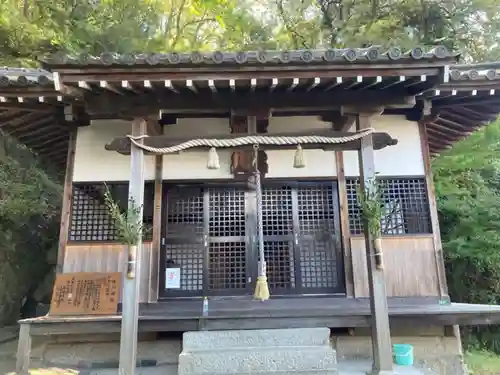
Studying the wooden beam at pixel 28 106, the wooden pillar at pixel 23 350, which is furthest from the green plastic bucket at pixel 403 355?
the wooden beam at pixel 28 106

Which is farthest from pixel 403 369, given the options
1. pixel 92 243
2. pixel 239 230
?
pixel 92 243

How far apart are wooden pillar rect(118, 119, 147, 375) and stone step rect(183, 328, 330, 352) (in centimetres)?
59

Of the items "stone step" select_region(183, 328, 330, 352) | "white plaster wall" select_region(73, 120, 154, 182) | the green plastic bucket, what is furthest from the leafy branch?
the green plastic bucket

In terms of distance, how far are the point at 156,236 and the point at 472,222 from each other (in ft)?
22.1

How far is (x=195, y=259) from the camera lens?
6191mm

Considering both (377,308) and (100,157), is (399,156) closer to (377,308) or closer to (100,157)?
(377,308)

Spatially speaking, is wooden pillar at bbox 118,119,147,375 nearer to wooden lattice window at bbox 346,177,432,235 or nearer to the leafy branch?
the leafy branch

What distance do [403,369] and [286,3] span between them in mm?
11799

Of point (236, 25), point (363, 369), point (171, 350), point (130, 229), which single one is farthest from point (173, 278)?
point (236, 25)

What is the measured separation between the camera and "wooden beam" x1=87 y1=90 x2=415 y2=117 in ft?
16.3

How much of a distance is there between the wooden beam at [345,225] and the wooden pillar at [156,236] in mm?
2845

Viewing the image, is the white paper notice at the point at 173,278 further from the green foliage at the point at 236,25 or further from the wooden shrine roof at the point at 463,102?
the green foliage at the point at 236,25

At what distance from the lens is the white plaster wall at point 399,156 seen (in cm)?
620

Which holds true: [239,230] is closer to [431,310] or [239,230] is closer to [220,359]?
[220,359]
